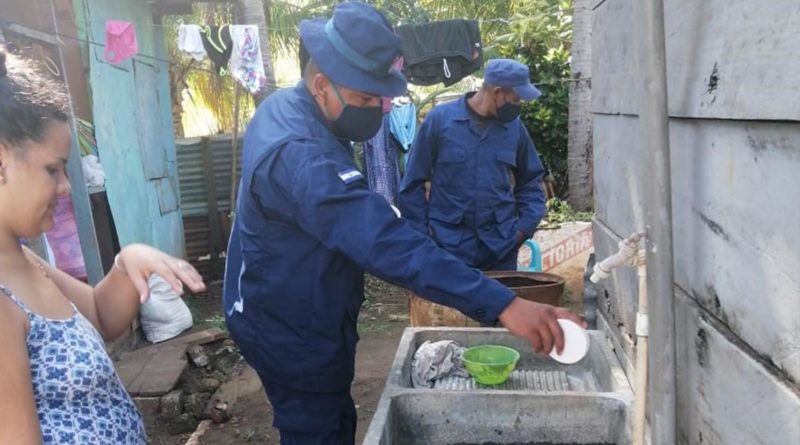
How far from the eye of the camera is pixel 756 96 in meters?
1.01

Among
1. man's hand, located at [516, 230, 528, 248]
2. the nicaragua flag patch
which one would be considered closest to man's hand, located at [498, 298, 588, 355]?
the nicaragua flag patch

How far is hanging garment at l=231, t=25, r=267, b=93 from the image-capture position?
7023 mm

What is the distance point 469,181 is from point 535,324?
217cm

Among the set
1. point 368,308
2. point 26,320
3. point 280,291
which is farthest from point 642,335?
point 368,308

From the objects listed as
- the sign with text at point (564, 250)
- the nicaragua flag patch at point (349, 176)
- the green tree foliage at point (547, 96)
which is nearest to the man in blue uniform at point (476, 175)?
the nicaragua flag patch at point (349, 176)

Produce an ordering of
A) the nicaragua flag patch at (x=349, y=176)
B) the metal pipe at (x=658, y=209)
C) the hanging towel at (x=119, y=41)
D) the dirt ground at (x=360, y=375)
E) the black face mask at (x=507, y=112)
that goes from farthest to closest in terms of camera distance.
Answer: the hanging towel at (x=119, y=41)
the dirt ground at (x=360, y=375)
the black face mask at (x=507, y=112)
the nicaragua flag patch at (x=349, y=176)
the metal pipe at (x=658, y=209)

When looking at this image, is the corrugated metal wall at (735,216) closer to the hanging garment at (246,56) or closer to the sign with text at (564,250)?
the sign with text at (564,250)

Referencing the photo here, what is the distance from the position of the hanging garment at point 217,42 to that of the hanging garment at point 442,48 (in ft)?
6.81

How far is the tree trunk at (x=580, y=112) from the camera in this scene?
775 cm

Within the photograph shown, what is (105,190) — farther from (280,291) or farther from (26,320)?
(26,320)

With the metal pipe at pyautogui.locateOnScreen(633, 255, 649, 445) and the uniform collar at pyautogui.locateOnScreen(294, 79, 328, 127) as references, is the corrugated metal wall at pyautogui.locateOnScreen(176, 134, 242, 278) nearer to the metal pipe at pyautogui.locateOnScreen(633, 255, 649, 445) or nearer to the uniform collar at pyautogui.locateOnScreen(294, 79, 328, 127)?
the uniform collar at pyautogui.locateOnScreen(294, 79, 328, 127)

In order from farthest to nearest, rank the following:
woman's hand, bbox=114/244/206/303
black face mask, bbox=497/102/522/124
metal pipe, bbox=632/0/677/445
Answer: black face mask, bbox=497/102/522/124 < woman's hand, bbox=114/244/206/303 < metal pipe, bbox=632/0/677/445

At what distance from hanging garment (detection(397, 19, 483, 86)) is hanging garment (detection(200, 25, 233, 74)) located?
2076mm

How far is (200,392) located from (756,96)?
4763mm
